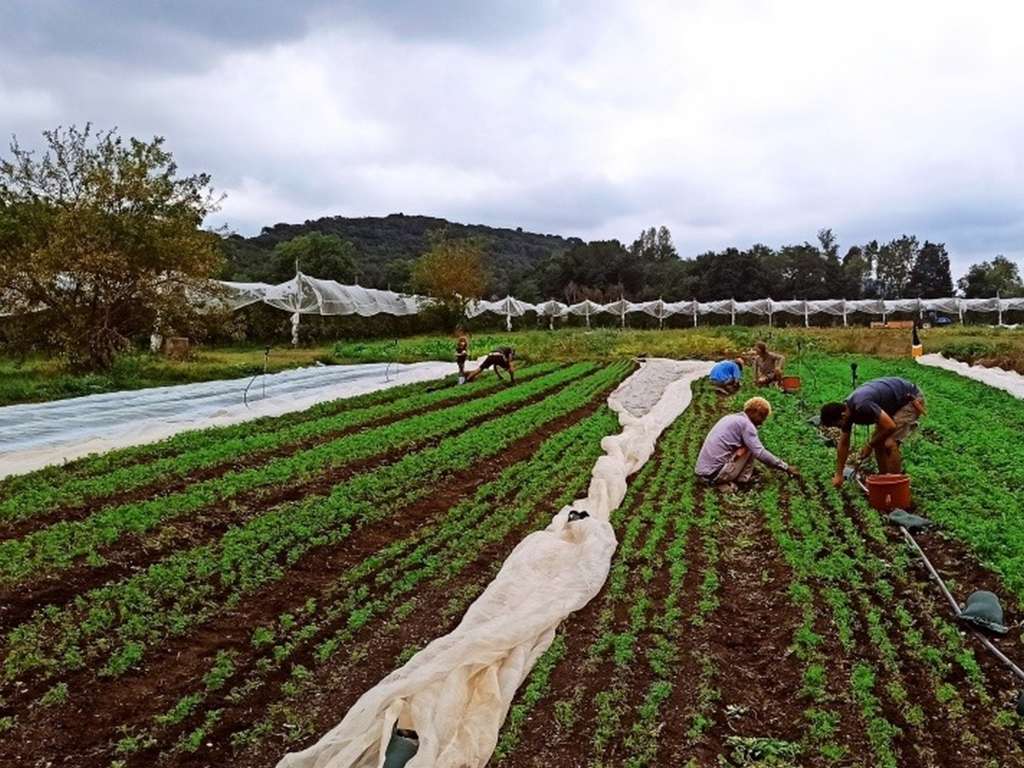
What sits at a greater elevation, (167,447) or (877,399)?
(877,399)

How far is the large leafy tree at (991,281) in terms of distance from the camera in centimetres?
7475

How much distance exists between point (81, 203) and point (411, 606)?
17210 mm

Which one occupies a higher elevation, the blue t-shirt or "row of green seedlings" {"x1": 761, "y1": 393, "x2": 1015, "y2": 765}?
A: the blue t-shirt

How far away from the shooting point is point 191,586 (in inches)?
220

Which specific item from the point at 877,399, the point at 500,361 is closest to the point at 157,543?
the point at 877,399

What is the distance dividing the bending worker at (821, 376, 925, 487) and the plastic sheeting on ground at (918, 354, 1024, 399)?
8.44 metres

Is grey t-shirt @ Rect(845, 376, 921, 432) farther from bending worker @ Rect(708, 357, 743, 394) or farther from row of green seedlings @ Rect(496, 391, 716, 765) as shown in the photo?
bending worker @ Rect(708, 357, 743, 394)

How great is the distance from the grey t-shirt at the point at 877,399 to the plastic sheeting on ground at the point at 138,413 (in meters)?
9.18

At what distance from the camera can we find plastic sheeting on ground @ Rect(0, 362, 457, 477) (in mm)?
10320

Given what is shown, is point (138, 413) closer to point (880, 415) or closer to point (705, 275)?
point (880, 415)

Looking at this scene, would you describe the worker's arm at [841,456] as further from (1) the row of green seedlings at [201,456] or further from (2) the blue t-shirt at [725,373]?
(2) the blue t-shirt at [725,373]

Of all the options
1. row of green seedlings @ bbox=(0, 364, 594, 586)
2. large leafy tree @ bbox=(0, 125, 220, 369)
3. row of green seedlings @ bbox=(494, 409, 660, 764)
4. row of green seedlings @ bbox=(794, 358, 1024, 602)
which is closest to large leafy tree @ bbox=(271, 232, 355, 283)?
large leafy tree @ bbox=(0, 125, 220, 369)

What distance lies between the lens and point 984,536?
6145 millimetres

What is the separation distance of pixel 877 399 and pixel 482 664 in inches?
215
